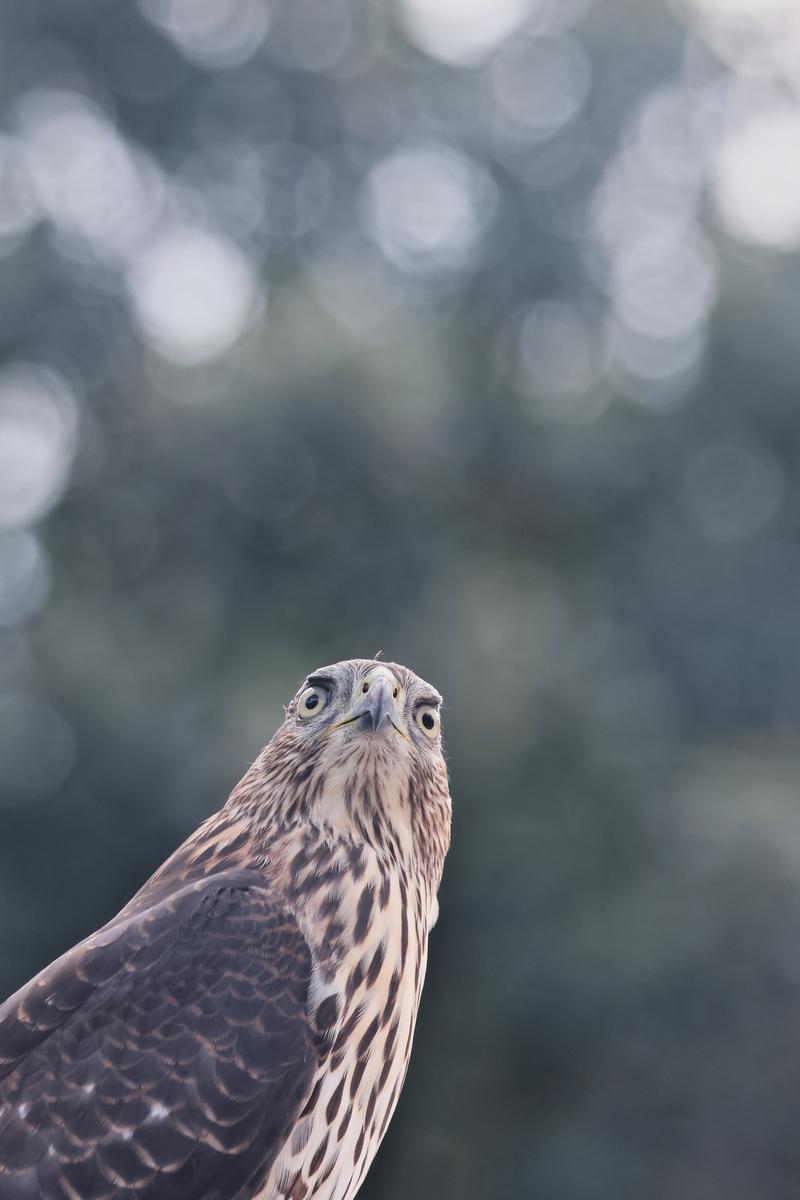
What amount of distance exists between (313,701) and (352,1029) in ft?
3.11

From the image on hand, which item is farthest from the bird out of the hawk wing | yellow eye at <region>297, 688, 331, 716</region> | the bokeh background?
the bokeh background

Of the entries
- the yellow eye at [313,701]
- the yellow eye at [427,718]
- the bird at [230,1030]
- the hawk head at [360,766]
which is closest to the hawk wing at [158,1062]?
the bird at [230,1030]

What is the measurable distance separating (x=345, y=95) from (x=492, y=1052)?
9498mm

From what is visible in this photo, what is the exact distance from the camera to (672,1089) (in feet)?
31.5

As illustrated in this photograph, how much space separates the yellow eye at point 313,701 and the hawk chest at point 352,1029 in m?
0.50

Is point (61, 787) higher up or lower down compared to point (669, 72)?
lower down

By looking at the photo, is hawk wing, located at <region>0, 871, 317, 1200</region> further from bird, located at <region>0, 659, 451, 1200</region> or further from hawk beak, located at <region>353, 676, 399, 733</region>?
hawk beak, located at <region>353, 676, 399, 733</region>

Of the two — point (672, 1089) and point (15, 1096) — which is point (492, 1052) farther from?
point (15, 1096)

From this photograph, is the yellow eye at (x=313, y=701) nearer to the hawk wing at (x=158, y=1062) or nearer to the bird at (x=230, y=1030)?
the bird at (x=230, y=1030)

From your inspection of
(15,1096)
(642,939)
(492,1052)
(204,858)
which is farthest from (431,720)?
(492,1052)

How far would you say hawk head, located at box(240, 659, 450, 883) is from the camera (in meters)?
3.55

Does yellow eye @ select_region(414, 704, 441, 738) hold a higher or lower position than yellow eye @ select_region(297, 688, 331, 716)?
higher

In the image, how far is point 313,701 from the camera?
12.3ft

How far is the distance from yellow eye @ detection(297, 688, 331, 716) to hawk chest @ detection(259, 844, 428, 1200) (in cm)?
50
